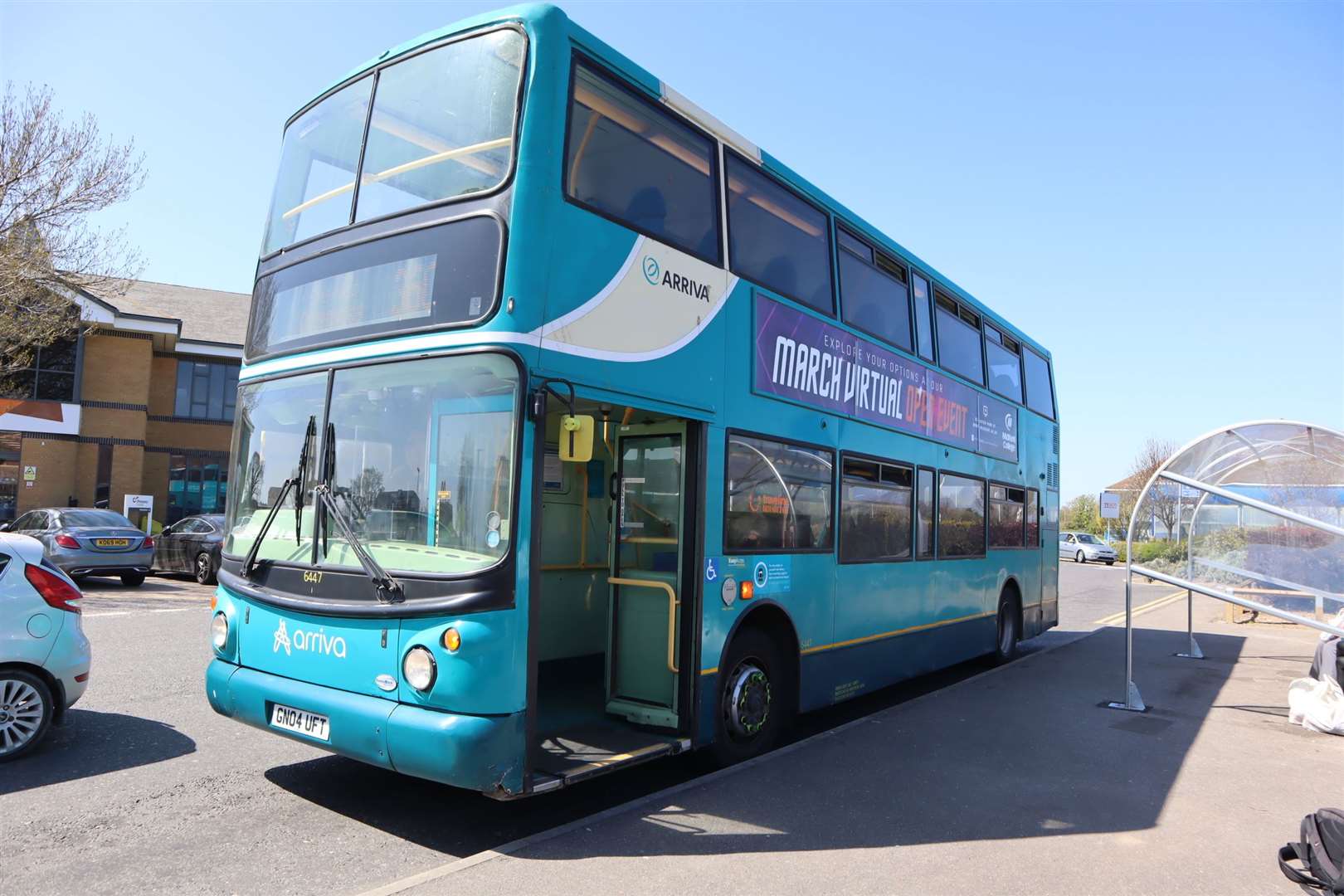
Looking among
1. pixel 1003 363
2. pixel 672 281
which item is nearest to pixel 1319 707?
pixel 1003 363

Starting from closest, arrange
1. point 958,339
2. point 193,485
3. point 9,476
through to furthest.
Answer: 1. point 958,339
2. point 9,476
3. point 193,485

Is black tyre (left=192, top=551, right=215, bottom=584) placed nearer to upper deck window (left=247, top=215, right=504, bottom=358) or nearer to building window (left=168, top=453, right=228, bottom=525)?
building window (left=168, top=453, right=228, bottom=525)

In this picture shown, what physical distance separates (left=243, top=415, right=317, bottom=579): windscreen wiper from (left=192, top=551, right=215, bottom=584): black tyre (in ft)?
48.0

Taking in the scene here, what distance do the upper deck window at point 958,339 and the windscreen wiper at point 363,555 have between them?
7192 millimetres

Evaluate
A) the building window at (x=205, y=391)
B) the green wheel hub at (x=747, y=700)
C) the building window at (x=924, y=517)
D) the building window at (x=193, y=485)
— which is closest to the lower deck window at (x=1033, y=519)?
the building window at (x=924, y=517)

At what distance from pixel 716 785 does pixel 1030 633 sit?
886cm

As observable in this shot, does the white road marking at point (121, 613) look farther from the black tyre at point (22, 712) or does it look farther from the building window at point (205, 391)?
the building window at point (205, 391)

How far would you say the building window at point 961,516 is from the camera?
391 inches

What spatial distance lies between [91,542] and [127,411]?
491 inches

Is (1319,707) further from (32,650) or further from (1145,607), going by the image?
(1145,607)

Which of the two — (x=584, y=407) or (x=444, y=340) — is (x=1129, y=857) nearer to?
(x=584, y=407)

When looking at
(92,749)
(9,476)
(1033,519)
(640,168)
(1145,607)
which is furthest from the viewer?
(9,476)

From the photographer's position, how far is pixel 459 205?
16.2 ft

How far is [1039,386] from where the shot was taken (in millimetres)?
13711
